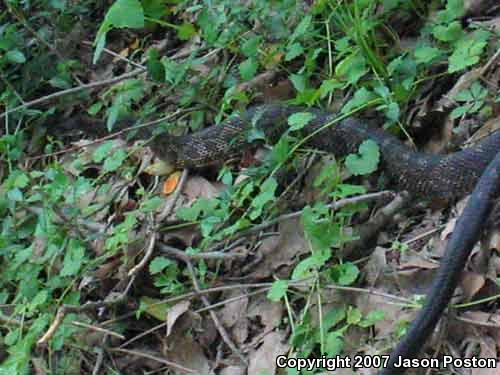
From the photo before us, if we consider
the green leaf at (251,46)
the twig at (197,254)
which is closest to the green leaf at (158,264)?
the twig at (197,254)

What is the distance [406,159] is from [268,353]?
3.88 ft

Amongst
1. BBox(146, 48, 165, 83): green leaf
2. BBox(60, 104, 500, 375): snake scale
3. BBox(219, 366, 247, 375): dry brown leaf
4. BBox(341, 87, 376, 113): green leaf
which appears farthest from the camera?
BBox(146, 48, 165, 83): green leaf

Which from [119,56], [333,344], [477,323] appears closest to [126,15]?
[333,344]

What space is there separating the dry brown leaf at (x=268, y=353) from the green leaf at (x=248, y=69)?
1757 millimetres

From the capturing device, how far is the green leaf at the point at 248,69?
197 inches

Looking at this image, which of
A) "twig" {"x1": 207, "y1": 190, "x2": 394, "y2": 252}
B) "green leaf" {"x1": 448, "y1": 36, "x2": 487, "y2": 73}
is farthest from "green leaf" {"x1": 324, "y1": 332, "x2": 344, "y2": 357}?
"green leaf" {"x1": 448, "y1": 36, "x2": 487, "y2": 73}

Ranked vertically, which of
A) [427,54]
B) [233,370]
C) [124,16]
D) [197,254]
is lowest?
[233,370]

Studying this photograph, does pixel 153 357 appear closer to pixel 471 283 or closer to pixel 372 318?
pixel 372 318

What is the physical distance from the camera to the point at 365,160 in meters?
4.07

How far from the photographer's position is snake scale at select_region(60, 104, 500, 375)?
320 cm

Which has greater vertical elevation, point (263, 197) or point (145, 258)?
point (263, 197)

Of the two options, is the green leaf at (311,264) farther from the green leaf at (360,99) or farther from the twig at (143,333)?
the green leaf at (360,99)

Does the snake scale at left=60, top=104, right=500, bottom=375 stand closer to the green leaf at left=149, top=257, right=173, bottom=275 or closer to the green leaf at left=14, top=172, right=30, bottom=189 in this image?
the green leaf at left=14, top=172, right=30, bottom=189

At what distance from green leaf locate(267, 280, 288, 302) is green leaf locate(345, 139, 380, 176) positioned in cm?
66
